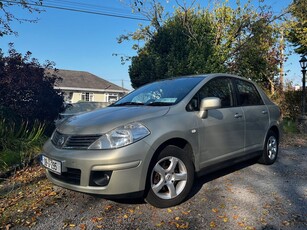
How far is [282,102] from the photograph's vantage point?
567 inches

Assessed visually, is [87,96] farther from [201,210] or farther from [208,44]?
[201,210]

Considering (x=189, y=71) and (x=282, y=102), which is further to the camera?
(x=282, y=102)

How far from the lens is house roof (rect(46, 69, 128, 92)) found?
3029 centimetres

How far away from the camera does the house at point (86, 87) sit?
98.8 feet

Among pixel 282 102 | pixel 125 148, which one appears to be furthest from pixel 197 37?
pixel 125 148

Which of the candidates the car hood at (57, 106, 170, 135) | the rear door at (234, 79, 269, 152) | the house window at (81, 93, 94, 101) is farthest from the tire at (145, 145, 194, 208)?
the house window at (81, 93, 94, 101)

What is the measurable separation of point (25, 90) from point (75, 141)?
18.5 ft

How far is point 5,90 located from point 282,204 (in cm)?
722

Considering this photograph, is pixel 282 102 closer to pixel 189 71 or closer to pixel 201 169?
pixel 189 71

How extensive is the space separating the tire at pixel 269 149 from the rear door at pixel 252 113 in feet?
0.87

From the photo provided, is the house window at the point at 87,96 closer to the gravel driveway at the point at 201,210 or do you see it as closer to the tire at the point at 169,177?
the gravel driveway at the point at 201,210

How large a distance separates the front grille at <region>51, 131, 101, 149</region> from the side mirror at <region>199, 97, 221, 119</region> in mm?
1430

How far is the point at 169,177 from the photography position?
3.30 metres

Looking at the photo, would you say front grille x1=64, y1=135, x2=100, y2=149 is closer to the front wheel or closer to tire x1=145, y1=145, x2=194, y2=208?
tire x1=145, y1=145, x2=194, y2=208
